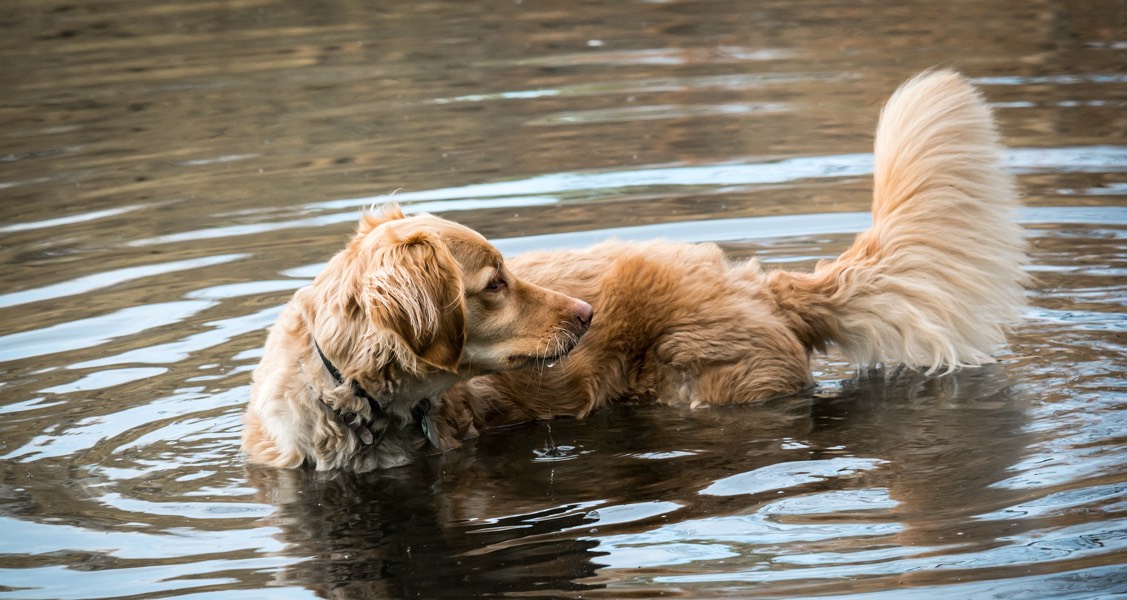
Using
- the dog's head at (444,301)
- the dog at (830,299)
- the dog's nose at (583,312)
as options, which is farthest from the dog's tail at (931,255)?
the dog's head at (444,301)

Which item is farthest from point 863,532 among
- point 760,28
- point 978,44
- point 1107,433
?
point 760,28

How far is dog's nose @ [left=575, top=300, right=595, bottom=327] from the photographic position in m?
5.35

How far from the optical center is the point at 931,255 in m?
5.89

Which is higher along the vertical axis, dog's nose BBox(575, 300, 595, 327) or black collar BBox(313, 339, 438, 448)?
dog's nose BBox(575, 300, 595, 327)

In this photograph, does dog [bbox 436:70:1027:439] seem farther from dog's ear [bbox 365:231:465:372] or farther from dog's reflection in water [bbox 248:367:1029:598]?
dog's ear [bbox 365:231:465:372]

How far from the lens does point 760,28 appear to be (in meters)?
15.0

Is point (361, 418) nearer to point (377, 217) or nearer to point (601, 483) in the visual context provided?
point (377, 217)

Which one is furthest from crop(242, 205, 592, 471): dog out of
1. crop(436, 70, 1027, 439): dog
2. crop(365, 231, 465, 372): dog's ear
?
crop(436, 70, 1027, 439): dog

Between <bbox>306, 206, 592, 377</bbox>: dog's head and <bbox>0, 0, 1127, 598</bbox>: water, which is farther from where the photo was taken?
<bbox>306, 206, 592, 377</bbox>: dog's head

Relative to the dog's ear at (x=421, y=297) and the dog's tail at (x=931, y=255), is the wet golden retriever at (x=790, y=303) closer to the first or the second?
the dog's tail at (x=931, y=255)

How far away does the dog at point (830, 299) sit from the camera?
19.2 ft

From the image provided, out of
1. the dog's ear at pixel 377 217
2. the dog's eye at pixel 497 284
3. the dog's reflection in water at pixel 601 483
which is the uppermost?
the dog's ear at pixel 377 217

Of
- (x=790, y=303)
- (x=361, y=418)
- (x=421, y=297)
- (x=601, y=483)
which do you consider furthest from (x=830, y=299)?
(x=361, y=418)

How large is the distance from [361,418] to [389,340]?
0.56 metres
